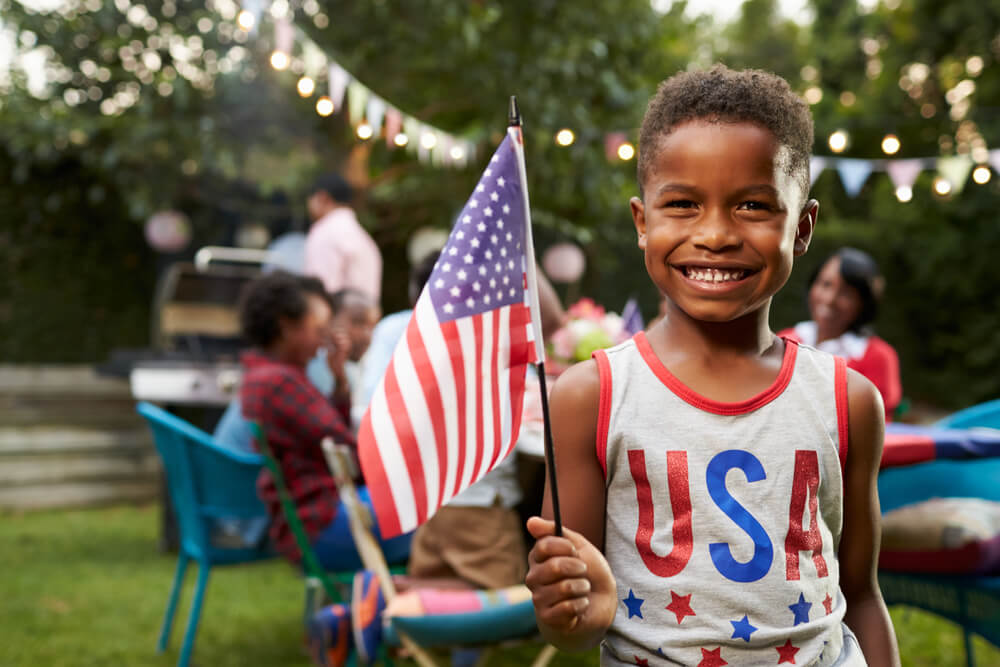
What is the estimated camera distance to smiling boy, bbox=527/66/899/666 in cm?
108

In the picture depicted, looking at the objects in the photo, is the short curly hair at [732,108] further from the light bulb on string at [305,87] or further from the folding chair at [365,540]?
the light bulb on string at [305,87]

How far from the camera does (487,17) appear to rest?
23.2 ft

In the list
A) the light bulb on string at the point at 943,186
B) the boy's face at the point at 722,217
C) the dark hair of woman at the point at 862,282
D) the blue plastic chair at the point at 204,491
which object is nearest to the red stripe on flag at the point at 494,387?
the boy's face at the point at 722,217

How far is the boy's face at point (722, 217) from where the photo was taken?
1087 millimetres

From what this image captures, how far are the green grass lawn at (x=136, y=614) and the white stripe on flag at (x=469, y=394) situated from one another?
2713 millimetres

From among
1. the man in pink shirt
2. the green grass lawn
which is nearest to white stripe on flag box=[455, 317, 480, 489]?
the green grass lawn

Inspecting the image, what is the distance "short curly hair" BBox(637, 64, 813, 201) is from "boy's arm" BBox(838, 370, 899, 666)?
289mm

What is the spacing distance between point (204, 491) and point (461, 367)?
253 cm

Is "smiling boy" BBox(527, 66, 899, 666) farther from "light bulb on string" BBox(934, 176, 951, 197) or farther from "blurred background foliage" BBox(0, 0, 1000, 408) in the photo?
"blurred background foliage" BBox(0, 0, 1000, 408)

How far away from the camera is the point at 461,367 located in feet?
3.72

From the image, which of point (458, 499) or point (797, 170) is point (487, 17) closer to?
point (458, 499)

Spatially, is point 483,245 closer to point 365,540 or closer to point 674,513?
point 674,513

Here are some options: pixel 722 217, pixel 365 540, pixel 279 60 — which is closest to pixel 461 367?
pixel 722 217

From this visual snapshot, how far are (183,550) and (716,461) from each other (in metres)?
2.98
